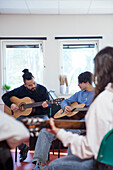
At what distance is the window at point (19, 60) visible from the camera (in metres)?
4.88

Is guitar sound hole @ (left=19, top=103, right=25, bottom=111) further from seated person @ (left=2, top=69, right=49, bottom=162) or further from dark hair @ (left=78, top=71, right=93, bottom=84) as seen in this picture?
dark hair @ (left=78, top=71, right=93, bottom=84)

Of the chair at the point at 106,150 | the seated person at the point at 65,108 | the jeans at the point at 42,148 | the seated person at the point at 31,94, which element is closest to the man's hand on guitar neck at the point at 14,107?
the seated person at the point at 31,94

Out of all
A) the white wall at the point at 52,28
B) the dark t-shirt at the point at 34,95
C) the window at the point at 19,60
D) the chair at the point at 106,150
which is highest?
the white wall at the point at 52,28

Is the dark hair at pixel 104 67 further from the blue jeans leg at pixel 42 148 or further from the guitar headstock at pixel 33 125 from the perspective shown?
the blue jeans leg at pixel 42 148

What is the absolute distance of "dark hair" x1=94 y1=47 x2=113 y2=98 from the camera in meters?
1.14

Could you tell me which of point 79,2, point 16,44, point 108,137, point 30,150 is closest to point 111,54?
point 108,137

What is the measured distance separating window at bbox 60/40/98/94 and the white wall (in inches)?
8.8

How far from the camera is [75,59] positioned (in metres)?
4.97

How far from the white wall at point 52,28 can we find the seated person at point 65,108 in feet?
6.38

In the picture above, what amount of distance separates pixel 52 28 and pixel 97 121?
13.1 ft

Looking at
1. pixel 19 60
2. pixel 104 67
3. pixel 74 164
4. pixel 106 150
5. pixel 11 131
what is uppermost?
pixel 19 60

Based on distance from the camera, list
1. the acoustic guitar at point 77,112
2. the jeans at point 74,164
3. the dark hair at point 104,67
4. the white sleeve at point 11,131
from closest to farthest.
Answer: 1. the white sleeve at point 11,131
2. the dark hair at point 104,67
3. the jeans at point 74,164
4. the acoustic guitar at point 77,112

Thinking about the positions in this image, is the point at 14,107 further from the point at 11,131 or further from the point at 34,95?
the point at 11,131

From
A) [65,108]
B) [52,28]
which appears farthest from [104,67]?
[52,28]
